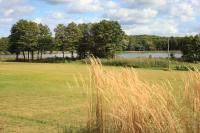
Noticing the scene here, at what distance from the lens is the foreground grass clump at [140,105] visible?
643 centimetres

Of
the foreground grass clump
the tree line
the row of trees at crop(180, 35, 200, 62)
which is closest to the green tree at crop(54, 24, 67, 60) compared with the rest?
the tree line

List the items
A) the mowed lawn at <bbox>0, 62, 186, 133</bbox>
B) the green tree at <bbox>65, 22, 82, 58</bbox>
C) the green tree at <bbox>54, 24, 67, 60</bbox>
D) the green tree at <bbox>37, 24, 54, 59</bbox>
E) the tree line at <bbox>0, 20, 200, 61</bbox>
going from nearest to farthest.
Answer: the mowed lawn at <bbox>0, 62, 186, 133</bbox>, the tree line at <bbox>0, 20, 200, 61</bbox>, the green tree at <bbox>65, 22, 82, 58</bbox>, the green tree at <bbox>54, 24, 67, 60</bbox>, the green tree at <bbox>37, 24, 54, 59</bbox>

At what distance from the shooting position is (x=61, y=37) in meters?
99.1

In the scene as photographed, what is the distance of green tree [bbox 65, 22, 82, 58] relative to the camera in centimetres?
9624

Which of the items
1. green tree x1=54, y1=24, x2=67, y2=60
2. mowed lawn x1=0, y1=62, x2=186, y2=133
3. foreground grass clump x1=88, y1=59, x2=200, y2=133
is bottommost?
mowed lawn x1=0, y1=62, x2=186, y2=133

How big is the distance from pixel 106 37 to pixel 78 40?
25.8 ft

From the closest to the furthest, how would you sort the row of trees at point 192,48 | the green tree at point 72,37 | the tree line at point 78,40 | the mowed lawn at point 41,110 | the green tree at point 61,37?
the mowed lawn at point 41,110
the row of trees at point 192,48
the tree line at point 78,40
the green tree at point 72,37
the green tree at point 61,37

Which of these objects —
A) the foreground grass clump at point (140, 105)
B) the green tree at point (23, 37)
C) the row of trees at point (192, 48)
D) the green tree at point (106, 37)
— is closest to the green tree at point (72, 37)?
the green tree at point (106, 37)

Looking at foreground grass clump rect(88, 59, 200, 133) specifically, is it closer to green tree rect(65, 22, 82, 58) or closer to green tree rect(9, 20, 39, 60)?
green tree rect(65, 22, 82, 58)

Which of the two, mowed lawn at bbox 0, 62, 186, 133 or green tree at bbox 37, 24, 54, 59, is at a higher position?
green tree at bbox 37, 24, 54, 59

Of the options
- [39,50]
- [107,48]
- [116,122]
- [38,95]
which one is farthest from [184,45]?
[116,122]

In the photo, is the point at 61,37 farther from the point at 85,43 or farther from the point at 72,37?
the point at 85,43

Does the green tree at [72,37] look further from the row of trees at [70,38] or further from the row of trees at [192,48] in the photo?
the row of trees at [192,48]

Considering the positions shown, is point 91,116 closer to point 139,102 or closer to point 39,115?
point 139,102
